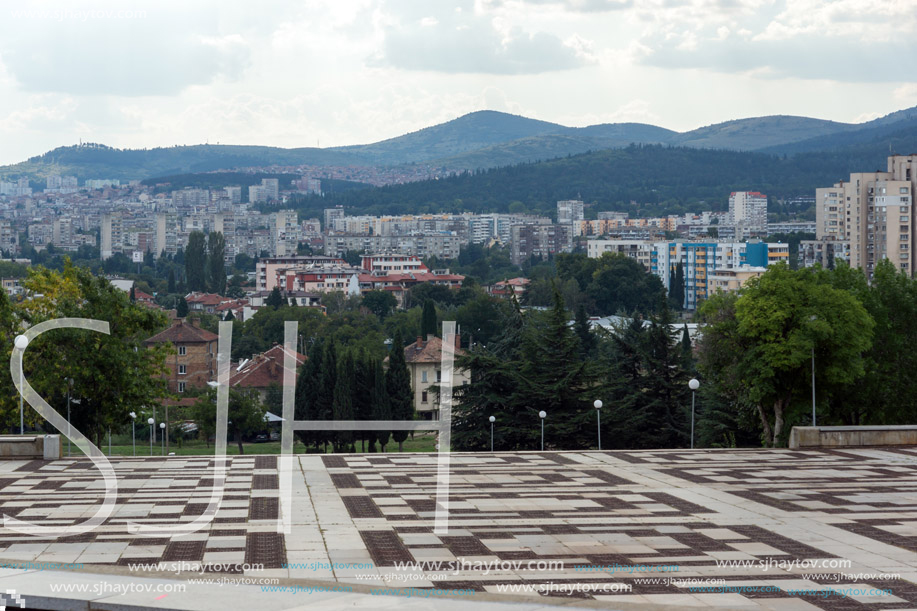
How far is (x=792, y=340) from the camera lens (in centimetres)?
2209

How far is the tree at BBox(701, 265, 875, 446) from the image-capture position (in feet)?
72.5

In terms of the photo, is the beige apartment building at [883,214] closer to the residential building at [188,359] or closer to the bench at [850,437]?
the residential building at [188,359]

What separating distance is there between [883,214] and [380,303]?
51049 mm

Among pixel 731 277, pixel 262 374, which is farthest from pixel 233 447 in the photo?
pixel 731 277

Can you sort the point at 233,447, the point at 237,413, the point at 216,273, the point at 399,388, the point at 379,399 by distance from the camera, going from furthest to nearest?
the point at 216,273 → the point at 233,447 → the point at 399,388 → the point at 379,399 → the point at 237,413

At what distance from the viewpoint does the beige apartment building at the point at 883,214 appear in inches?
4070

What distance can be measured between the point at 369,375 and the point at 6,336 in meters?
17.4

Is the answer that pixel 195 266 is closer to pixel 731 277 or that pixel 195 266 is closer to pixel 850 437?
pixel 731 277

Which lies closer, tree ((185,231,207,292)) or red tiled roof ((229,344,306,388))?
red tiled roof ((229,344,306,388))

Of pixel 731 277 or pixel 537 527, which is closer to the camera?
pixel 537 527

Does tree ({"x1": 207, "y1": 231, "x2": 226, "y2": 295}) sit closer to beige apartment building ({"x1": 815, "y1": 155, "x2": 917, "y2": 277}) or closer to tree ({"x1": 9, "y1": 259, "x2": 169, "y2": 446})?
beige apartment building ({"x1": 815, "y1": 155, "x2": 917, "y2": 277})

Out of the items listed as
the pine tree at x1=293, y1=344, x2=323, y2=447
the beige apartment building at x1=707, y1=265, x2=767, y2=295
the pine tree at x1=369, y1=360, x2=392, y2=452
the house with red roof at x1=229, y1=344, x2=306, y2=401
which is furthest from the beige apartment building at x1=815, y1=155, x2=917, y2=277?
the pine tree at x1=369, y1=360, x2=392, y2=452

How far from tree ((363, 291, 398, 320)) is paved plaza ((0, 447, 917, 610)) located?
252 feet

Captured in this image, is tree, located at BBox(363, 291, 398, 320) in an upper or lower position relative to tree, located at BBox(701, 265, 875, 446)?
upper
